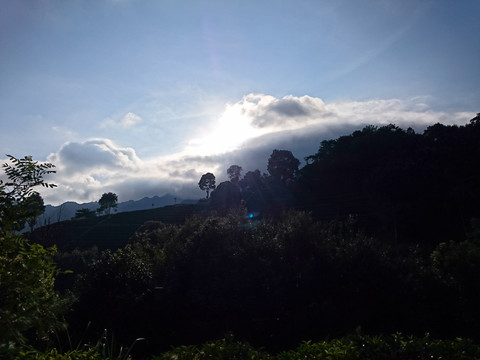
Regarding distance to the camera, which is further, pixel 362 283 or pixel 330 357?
pixel 362 283

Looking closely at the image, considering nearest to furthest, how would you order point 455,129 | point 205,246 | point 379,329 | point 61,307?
point 61,307 < point 379,329 < point 205,246 < point 455,129

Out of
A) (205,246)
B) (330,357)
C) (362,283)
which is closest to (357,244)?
(362,283)

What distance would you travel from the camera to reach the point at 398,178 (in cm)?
4144

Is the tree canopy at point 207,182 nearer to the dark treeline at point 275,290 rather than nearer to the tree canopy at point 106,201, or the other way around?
the tree canopy at point 106,201

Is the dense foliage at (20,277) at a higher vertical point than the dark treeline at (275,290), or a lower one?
higher

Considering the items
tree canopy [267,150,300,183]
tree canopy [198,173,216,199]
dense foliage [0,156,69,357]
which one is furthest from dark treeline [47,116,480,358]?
tree canopy [198,173,216,199]

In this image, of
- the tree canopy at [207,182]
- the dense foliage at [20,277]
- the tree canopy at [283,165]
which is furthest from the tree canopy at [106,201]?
the dense foliage at [20,277]

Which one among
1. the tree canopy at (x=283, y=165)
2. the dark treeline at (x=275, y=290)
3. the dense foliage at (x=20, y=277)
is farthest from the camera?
the tree canopy at (x=283, y=165)

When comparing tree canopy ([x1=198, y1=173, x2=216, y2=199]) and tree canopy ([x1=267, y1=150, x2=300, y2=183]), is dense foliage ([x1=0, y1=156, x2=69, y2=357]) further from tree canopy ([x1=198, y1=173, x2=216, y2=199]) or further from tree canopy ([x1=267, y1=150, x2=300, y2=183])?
tree canopy ([x1=198, y1=173, x2=216, y2=199])

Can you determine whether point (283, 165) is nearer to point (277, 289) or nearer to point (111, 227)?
point (111, 227)

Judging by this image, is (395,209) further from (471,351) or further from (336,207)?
(471,351)

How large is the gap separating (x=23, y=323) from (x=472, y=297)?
40.6 ft

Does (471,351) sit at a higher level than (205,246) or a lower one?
lower

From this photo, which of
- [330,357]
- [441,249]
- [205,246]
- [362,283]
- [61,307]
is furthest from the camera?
[441,249]
